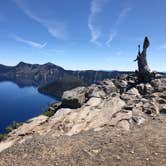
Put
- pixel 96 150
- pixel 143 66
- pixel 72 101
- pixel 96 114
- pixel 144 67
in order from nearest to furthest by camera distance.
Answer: pixel 96 150, pixel 96 114, pixel 72 101, pixel 144 67, pixel 143 66

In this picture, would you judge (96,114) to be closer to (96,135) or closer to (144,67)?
(96,135)

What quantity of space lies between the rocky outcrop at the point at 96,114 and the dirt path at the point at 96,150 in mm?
1988

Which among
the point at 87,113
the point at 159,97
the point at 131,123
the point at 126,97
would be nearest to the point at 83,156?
the point at 131,123

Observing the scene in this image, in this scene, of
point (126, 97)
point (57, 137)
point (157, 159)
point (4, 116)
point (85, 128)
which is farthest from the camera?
point (4, 116)

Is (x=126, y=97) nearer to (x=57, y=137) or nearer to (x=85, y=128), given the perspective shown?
(x=85, y=128)

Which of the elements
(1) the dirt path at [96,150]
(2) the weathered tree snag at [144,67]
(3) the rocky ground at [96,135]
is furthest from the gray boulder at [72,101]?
(2) the weathered tree snag at [144,67]

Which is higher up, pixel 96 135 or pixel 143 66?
pixel 143 66

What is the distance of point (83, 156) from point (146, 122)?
38.6 feet

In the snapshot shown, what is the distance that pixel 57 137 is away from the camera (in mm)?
26578

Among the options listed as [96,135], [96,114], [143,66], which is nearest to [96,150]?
[96,135]

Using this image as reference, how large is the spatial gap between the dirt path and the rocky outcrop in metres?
1.99

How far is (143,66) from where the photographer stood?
5791 cm

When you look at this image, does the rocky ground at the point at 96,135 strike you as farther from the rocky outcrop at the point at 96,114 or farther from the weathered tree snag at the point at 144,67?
the weathered tree snag at the point at 144,67

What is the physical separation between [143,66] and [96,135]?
3558 centimetres
